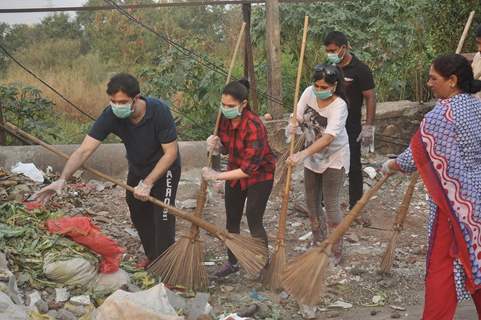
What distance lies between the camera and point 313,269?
13.1 ft

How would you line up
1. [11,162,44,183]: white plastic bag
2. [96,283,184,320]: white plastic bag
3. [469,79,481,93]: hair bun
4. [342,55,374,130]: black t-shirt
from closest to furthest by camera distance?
[469,79,481,93]: hair bun → [96,283,184,320]: white plastic bag → [342,55,374,130]: black t-shirt → [11,162,44,183]: white plastic bag

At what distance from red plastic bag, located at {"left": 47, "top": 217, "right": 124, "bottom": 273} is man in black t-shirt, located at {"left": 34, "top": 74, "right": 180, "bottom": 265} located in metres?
0.25

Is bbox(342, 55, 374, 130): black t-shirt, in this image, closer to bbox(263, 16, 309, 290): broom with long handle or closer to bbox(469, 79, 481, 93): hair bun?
bbox(263, 16, 309, 290): broom with long handle

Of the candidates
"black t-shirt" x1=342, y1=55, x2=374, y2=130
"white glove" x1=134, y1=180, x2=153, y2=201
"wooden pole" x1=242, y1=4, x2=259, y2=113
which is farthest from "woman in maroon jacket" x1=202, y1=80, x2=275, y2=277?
"wooden pole" x1=242, y1=4, x2=259, y2=113

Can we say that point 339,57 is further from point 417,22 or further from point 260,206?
point 417,22

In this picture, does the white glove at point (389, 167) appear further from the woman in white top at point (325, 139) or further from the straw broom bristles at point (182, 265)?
the straw broom bristles at point (182, 265)

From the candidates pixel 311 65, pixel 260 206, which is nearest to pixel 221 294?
pixel 260 206

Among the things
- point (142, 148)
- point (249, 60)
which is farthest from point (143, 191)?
point (249, 60)

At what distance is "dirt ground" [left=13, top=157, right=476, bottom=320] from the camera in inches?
173

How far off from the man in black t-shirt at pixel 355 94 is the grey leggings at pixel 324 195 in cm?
68

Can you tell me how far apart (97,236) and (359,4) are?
202 inches

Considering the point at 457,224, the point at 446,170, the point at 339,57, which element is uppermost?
the point at 339,57

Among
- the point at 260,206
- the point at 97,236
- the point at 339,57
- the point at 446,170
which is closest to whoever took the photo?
the point at 446,170

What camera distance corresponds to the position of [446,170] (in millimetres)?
3281
